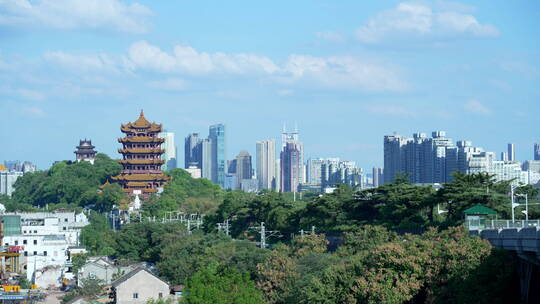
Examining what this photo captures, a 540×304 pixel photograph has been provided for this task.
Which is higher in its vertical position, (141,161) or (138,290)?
(141,161)

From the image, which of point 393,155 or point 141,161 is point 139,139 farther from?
point 393,155

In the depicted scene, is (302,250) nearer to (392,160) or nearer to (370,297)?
(370,297)

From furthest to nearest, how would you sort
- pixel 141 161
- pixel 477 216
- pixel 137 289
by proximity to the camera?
pixel 141 161 < pixel 137 289 < pixel 477 216

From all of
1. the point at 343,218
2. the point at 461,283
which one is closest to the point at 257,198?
the point at 343,218

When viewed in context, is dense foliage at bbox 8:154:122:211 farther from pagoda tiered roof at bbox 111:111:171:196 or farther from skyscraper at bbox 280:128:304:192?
skyscraper at bbox 280:128:304:192

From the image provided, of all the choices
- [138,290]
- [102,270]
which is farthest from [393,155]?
[138,290]

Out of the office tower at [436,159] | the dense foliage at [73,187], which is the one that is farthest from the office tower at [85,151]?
the office tower at [436,159]

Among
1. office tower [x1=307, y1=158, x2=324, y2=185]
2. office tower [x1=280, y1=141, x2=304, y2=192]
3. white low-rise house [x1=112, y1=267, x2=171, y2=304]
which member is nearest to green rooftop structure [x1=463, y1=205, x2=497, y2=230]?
white low-rise house [x1=112, y1=267, x2=171, y2=304]

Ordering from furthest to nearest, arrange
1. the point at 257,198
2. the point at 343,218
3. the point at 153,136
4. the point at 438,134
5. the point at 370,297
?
the point at 438,134 → the point at 153,136 → the point at 257,198 → the point at 343,218 → the point at 370,297
